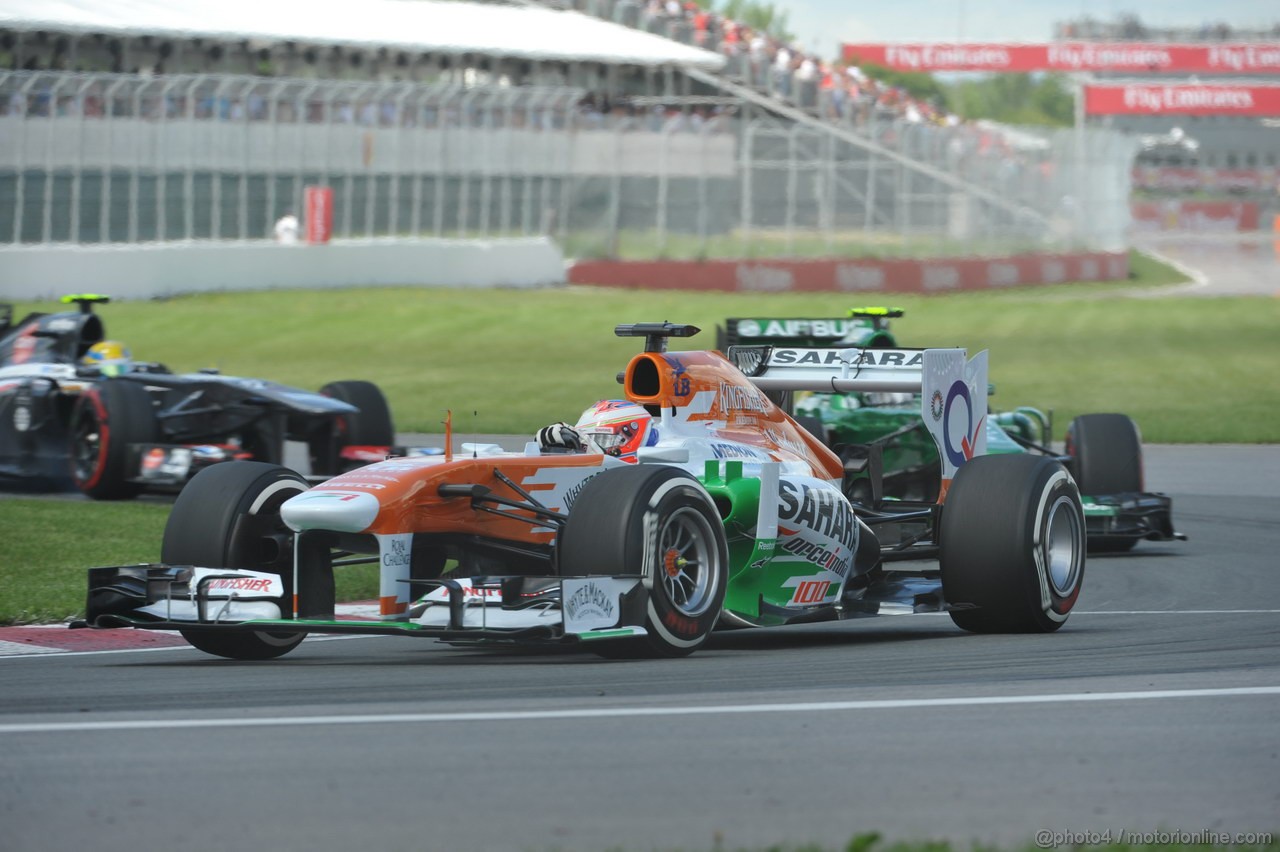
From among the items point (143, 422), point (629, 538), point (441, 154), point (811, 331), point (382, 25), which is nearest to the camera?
point (629, 538)

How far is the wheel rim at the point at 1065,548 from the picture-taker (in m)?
10.5

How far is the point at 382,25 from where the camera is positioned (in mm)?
54250

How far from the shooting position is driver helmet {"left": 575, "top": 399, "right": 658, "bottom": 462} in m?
10.2

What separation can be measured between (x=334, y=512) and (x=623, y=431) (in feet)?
6.40

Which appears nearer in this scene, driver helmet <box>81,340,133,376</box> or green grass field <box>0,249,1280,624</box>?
green grass field <box>0,249,1280,624</box>

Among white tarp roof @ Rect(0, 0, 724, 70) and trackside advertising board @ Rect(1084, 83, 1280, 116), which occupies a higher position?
trackside advertising board @ Rect(1084, 83, 1280, 116)

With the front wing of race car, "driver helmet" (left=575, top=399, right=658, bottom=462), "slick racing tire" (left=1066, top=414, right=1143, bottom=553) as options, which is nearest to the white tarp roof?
"slick racing tire" (left=1066, top=414, right=1143, bottom=553)

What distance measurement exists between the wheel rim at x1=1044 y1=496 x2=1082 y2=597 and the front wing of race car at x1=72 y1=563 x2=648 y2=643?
277 centimetres

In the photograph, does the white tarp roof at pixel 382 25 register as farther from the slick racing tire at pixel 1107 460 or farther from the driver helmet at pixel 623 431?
the driver helmet at pixel 623 431

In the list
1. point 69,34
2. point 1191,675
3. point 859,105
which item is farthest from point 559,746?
point 859,105

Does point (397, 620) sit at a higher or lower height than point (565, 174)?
lower

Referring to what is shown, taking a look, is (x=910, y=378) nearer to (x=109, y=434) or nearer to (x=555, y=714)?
(x=555, y=714)
